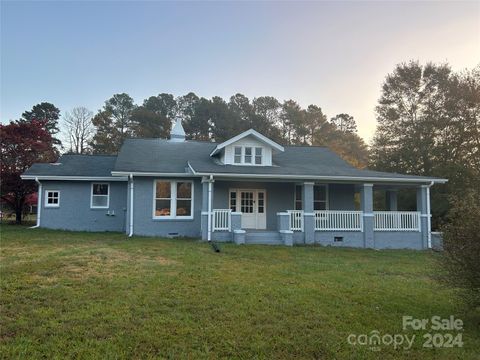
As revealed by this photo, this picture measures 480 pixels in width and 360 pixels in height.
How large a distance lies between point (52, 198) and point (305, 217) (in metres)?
11.8

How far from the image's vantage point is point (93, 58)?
15594 millimetres

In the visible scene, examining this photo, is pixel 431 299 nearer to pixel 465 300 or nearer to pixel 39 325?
pixel 465 300

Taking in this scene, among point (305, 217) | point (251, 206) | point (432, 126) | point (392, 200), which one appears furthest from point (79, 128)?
point (432, 126)

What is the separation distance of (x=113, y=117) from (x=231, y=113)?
1389 cm

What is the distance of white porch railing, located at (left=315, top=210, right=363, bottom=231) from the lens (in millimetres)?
14016

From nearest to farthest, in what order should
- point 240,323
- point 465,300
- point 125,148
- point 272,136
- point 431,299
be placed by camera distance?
point 240,323, point 465,300, point 431,299, point 125,148, point 272,136

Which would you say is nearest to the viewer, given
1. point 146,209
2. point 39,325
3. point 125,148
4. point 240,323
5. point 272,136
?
point 39,325

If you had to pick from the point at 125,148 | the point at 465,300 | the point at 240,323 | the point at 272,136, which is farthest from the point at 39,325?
the point at 272,136

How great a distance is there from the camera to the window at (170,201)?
47.3ft

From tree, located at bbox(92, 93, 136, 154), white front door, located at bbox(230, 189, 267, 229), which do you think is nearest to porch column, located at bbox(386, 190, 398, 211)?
white front door, located at bbox(230, 189, 267, 229)

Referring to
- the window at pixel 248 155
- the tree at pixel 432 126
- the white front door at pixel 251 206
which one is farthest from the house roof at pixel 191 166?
the tree at pixel 432 126

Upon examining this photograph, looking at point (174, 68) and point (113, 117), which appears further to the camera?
point (113, 117)

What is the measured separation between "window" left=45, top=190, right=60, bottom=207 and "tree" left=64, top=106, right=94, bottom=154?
24.4 metres

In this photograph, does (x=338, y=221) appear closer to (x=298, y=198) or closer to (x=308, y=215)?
(x=308, y=215)
